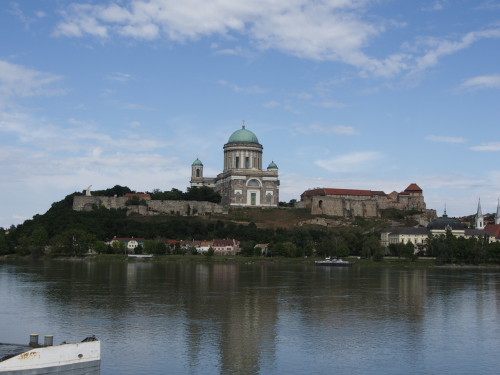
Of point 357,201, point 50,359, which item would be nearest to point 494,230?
point 357,201

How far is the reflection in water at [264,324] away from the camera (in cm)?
1842

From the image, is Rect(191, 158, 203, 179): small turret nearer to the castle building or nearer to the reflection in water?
the castle building

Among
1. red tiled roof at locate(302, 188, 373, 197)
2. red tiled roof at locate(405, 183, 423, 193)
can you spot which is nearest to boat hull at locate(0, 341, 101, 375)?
red tiled roof at locate(302, 188, 373, 197)

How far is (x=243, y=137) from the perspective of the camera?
331ft

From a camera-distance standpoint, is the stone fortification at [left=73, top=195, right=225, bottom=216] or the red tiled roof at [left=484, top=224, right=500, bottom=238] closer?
the red tiled roof at [left=484, top=224, right=500, bottom=238]

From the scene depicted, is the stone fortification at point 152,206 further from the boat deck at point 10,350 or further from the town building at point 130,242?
the boat deck at point 10,350

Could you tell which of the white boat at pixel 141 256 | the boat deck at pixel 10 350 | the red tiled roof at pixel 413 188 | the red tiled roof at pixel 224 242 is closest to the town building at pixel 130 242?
the white boat at pixel 141 256

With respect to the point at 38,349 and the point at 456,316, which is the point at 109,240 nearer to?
the point at 456,316

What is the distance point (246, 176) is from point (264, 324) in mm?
72069

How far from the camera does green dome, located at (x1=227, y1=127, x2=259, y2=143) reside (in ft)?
330

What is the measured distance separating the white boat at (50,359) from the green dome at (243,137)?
8677 centimetres

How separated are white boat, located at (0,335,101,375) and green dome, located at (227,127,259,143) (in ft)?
285

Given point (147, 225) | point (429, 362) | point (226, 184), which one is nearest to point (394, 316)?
point (429, 362)

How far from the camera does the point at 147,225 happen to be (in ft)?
282
